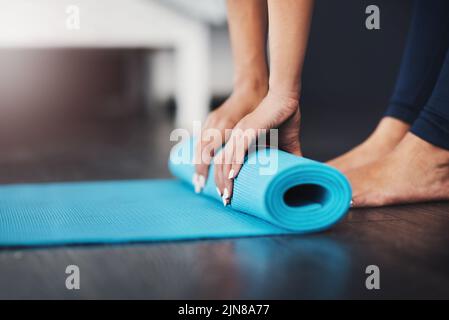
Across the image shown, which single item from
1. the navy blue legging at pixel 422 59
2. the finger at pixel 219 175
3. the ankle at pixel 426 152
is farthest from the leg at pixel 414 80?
the finger at pixel 219 175

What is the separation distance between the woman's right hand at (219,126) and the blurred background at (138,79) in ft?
2.33

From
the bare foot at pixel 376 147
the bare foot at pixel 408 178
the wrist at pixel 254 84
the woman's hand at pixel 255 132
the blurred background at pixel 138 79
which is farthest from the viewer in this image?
the blurred background at pixel 138 79

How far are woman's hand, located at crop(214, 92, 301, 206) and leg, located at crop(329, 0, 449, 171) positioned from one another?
0.40 metres

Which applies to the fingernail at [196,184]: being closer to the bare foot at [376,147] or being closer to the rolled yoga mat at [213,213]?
the rolled yoga mat at [213,213]

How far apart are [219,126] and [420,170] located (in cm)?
54

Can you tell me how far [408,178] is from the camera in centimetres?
150

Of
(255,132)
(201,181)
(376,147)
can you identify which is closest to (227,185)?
(255,132)

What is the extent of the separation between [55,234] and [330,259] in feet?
1.74

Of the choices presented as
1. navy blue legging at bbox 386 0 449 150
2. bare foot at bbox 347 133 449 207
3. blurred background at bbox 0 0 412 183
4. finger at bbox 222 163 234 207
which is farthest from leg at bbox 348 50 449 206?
blurred background at bbox 0 0 412 183

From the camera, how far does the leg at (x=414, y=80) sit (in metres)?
1.78

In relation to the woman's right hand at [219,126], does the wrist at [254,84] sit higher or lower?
higher

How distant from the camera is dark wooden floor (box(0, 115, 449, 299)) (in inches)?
31.9

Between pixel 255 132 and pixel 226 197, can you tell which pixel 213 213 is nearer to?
pixel 226 197

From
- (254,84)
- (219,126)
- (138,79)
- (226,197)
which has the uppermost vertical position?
(254,84)
